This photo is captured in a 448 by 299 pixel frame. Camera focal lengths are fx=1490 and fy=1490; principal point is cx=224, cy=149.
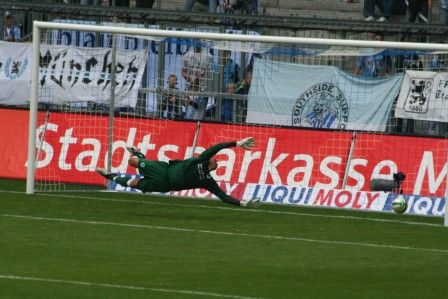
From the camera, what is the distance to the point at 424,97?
Answer: 85.4 ft

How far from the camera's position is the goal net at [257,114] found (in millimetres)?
24734

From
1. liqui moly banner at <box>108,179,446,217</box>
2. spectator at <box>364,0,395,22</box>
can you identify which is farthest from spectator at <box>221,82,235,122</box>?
spectator at <box>364,0,395,22</box>

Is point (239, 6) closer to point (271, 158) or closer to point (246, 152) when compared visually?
point (246, 152)

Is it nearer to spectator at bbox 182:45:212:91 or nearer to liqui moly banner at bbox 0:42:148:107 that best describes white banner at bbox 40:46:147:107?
liqui moly banner at bbox 0:42:148:107

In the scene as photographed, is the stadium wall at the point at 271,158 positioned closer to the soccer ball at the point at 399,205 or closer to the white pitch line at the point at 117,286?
the soccer ball at the point at 399,205

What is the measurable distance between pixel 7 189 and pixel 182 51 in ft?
16.0

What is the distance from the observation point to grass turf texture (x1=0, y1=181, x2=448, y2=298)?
49.0 ft

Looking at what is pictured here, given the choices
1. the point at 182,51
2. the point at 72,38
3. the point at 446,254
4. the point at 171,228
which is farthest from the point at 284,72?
the point at 446,254

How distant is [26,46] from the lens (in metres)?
30.9

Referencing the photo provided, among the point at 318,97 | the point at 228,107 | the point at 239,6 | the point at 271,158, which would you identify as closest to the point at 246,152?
the point at 271,158

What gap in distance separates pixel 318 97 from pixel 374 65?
4.07 ft

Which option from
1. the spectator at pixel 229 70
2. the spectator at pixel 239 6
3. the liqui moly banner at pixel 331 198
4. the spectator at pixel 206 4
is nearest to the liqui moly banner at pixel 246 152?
the liqui moly banner at pixel 331 198

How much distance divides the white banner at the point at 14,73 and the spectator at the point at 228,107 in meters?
5.07

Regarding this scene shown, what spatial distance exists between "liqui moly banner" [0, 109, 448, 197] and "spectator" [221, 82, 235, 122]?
3.08 ft
